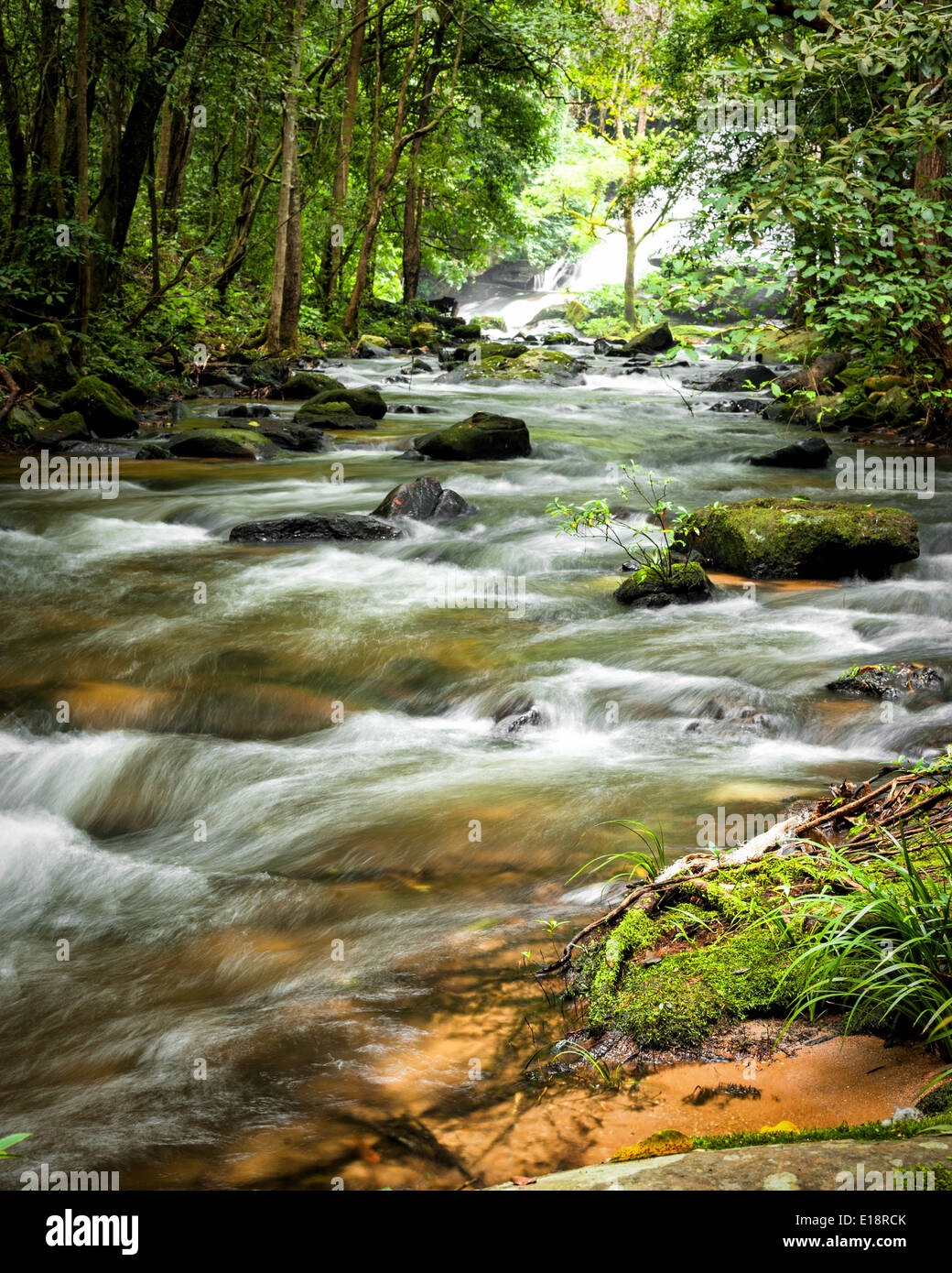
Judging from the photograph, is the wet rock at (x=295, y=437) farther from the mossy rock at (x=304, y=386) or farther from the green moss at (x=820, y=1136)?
the green moss at (x=820, y=1136)

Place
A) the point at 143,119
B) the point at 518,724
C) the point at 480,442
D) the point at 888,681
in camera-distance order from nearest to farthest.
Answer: the point at 518,724 → the point at 888,681 → the point at 480,442 → the point at 143,119

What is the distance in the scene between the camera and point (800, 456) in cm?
1233

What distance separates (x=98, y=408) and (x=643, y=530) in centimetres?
780

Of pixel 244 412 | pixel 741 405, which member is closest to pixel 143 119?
pixel 244 412

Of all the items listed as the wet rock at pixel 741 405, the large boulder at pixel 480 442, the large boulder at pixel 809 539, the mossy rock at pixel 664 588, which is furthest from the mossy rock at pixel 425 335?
the mossy rock at pixel 664 588

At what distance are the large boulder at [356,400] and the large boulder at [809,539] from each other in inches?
345

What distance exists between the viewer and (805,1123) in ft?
7.18

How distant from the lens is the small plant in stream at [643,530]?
755cm

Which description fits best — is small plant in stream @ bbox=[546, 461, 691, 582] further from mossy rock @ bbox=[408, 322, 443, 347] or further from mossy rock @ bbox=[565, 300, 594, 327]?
mossy rock @ bbox=[565, 300, 594, 327]

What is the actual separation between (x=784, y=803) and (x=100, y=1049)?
9.24 feet

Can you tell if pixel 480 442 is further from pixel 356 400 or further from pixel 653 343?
pixel 653 343
